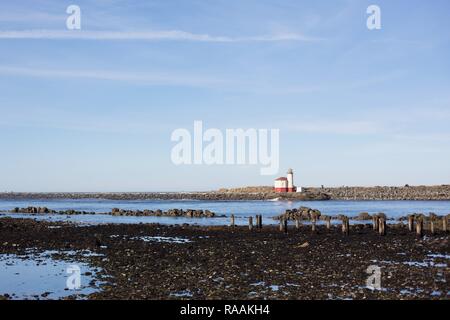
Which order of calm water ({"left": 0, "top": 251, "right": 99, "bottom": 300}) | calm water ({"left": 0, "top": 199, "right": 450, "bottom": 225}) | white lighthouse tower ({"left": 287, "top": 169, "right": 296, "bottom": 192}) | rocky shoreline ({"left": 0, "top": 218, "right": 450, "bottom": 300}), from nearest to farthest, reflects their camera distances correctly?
1. rocky shoreline ({"left": 0, "top": 218, "right": 450, "bottom": 300})
2. calm water ({"left": 0, "top": 251, "right": 99, "bottom": 300})
3. calm water ({"left": 0, "top": 199, "right": 450, "bottom": 225})
4. white lighthouse tower ({"left": 287, "top": 169, "right": 296, "bottom": 192})

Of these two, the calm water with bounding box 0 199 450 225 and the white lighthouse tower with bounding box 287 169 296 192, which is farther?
the white lighthouse tower with bounding box 287 169 296 192

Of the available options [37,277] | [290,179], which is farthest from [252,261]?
[290,179]

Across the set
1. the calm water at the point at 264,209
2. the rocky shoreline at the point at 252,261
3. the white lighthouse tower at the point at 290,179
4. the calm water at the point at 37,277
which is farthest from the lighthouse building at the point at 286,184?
the calm water at the point at 37,277

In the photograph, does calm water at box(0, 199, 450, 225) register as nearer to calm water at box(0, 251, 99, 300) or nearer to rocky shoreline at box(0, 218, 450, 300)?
rocky shoreline at box(0, 218, 450, 300)

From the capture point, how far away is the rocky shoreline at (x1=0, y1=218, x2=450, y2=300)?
19969 mm

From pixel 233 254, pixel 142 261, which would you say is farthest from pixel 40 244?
pixel 233 254

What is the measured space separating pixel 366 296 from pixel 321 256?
1088cm

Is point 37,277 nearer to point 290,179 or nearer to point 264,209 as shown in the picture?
point 264,209

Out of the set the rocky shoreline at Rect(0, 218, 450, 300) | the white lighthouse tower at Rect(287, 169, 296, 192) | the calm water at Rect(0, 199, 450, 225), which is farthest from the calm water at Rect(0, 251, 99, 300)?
the white lighthouse tower at Rect(287, 169, 296, 192)

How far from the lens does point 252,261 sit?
28.0 m

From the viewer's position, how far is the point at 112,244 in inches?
1453

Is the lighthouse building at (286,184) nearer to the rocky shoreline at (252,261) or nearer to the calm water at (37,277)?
the rocky shoreline at (252,261)
